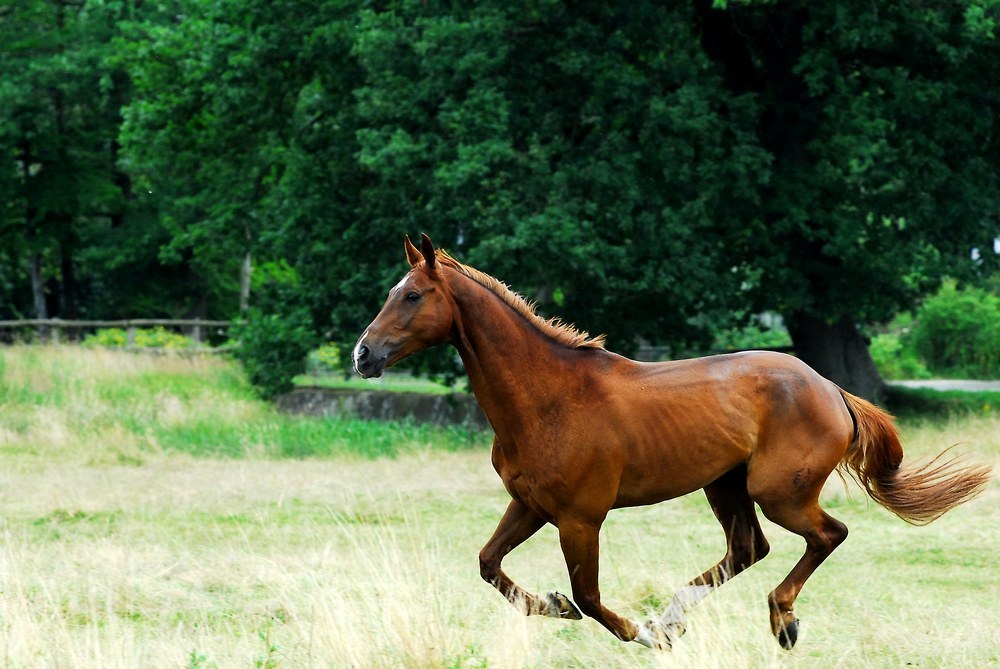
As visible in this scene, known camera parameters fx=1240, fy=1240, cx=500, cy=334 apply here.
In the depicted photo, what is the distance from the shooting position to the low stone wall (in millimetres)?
19469

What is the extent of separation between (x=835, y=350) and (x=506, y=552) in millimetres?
14732

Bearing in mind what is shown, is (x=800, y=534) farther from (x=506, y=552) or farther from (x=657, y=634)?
(x=506, y=552)

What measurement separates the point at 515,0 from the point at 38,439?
873 centimetres

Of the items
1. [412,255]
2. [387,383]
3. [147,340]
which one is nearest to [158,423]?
[387,383]

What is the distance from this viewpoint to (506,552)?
20.4 feet

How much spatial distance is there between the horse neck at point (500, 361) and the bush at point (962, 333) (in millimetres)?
27553

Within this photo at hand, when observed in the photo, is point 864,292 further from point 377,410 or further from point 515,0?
point 377,410

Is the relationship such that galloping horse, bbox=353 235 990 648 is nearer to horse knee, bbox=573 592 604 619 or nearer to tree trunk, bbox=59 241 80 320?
horse knee, bbox=573 592 604 619

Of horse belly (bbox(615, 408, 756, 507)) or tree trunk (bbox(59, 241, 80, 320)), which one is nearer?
horse belly (bbox(615, 408, 756, 507))

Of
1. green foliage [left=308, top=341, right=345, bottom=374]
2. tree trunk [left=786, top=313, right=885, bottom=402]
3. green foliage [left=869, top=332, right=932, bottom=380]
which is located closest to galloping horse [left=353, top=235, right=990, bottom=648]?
tree trunk [left=786, top=313, right=885, bottom=402]

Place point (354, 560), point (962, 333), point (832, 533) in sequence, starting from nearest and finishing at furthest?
point (832, 533)
point (354, 560)
point (962, 333)

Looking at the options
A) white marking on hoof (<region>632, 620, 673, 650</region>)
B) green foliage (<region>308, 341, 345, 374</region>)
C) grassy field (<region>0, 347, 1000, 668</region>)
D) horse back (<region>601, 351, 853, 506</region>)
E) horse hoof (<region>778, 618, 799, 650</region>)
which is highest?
horse back (<region>601, 351, 853, 506</region>)

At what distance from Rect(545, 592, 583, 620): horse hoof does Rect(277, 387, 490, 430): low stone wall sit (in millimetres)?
12643

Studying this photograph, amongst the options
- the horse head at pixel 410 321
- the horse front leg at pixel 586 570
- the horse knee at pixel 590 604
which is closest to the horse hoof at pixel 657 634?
the horse front leg at pixel 586 570
